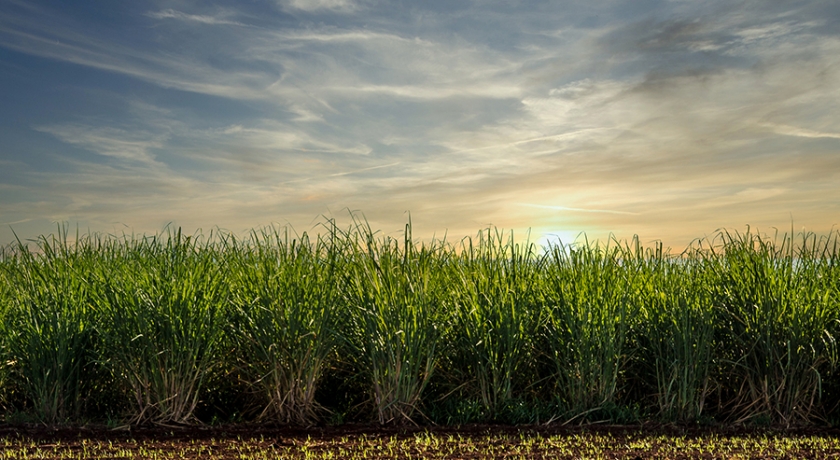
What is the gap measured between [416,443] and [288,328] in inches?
54.3

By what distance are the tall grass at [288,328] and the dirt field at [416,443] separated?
0.31 m

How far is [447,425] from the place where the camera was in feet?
17.2

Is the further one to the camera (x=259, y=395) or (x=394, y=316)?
(x=259, y=395)

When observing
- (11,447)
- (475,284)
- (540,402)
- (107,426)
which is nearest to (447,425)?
(540,402)

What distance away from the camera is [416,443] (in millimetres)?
4684

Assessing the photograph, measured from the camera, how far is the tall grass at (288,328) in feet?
16.9

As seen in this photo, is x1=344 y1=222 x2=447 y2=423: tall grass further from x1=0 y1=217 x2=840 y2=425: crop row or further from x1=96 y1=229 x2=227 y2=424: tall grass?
x1=96 y1=229 x2=227 y2=424: tall grass

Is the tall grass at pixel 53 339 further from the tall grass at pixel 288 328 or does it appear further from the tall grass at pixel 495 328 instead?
the tall grass at pixel 495 328

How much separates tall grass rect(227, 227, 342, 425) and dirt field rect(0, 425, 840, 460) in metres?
0.31

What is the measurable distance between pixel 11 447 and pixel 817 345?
6.62 m

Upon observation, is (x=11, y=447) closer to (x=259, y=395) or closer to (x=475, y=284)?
(x=259, y=395)

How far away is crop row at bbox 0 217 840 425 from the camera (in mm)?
5180

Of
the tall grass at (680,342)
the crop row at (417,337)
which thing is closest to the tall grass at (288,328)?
the crop row at (417,337)

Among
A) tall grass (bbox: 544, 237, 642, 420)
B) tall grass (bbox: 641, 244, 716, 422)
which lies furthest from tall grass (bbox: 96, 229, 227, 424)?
tall grass (bbox: 641, 244, 716, 422)
